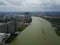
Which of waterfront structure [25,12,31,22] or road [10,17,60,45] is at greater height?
waterfront structure [25,12,31,22]

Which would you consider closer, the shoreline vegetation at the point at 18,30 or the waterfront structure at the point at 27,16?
the shoreline vegetation at the point at 18,30

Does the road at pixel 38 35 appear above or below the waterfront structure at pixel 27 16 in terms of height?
below

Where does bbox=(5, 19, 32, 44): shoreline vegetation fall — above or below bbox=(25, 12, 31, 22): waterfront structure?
below

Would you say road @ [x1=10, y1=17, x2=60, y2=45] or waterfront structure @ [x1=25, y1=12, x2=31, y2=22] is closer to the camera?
road @ [x1=10, y1=17, x2=60, y2=45]

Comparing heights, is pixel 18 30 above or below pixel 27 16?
below

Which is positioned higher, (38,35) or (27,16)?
(27,16)

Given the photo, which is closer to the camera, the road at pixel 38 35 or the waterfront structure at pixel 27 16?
the road at pixel 38 35

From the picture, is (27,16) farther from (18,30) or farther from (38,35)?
(38,35)

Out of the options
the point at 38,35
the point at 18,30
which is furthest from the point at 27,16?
the point at 38,35
